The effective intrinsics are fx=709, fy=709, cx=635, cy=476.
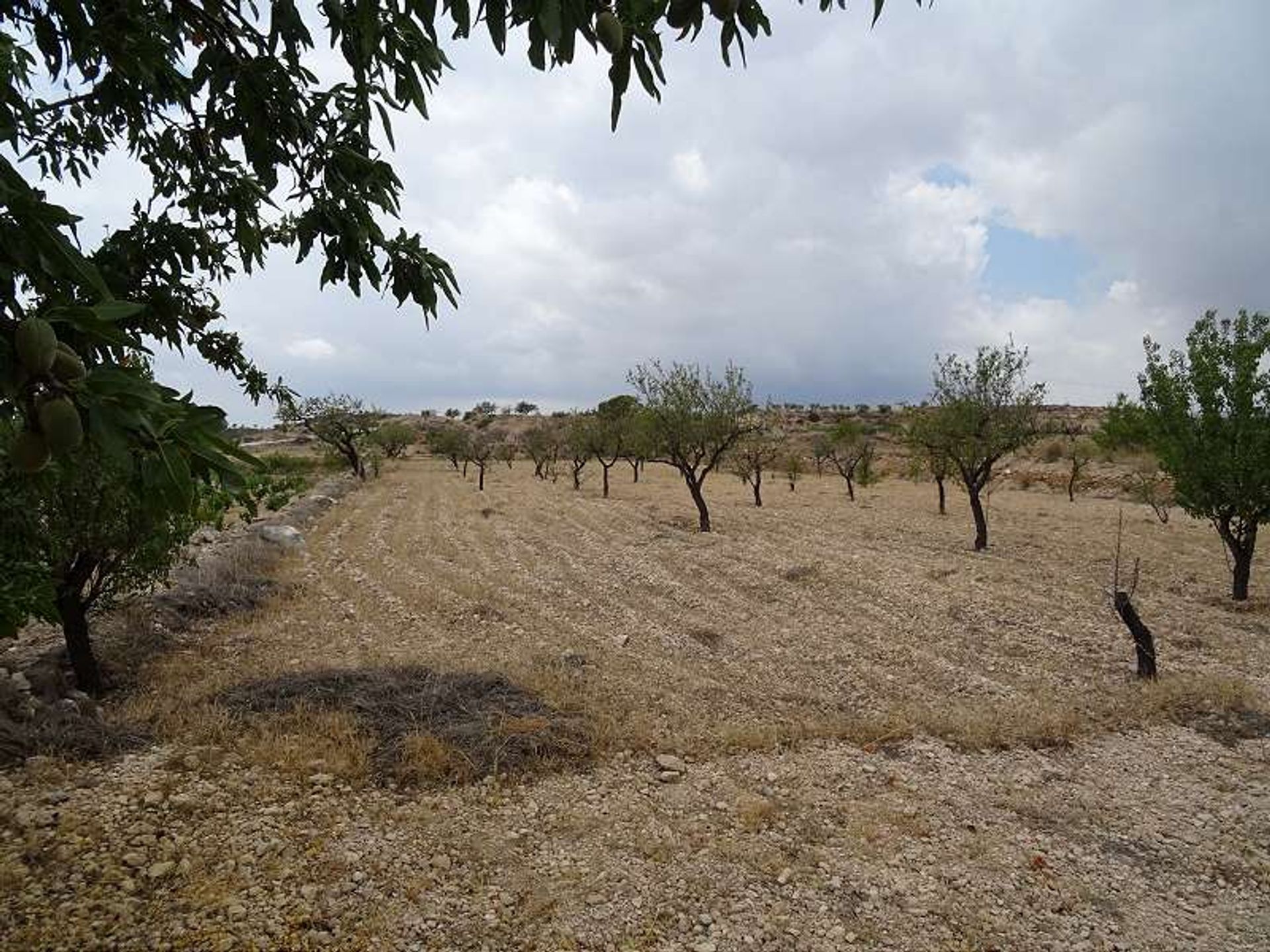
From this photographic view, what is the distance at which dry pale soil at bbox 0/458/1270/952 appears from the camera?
3865 millimetres

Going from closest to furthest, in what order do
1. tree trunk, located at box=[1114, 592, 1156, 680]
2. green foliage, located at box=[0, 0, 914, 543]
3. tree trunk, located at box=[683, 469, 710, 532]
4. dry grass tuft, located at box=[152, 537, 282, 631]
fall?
green foliage, located at box=[0, 0, 914, 543], tree trunk, located at box=[1114, 592, 1156, 680], dry grass tuft, located at box=[152, 537, 282, 631], tree trunk, located at box=[683, 469, 710, 532]

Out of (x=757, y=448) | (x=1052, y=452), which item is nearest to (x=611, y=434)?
(x=757, y=448)

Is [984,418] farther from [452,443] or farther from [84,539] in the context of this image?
[452,443]

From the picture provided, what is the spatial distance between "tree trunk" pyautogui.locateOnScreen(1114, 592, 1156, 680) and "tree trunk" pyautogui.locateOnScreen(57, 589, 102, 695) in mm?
10690

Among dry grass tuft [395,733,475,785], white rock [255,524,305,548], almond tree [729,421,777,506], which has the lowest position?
dry grass tuft [395,733,475,785]

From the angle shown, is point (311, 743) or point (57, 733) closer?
point (57, 733)

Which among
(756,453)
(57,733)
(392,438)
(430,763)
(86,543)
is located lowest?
(430,763)

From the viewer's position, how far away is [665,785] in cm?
541

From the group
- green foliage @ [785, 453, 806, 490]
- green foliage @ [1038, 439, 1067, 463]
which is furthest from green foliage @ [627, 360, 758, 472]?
green foliage @ [1038, 439, 1067, 463]

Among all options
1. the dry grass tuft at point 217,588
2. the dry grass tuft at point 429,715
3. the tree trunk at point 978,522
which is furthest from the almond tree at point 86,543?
the tree trunk at point 978,522

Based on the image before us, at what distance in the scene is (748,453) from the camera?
27.6 metres

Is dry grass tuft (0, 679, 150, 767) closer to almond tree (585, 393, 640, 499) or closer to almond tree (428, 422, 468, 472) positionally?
almond tree (585, 393, 640, 499)

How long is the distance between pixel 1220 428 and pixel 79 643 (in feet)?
52.4

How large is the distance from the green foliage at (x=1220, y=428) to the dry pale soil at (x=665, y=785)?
170cm
